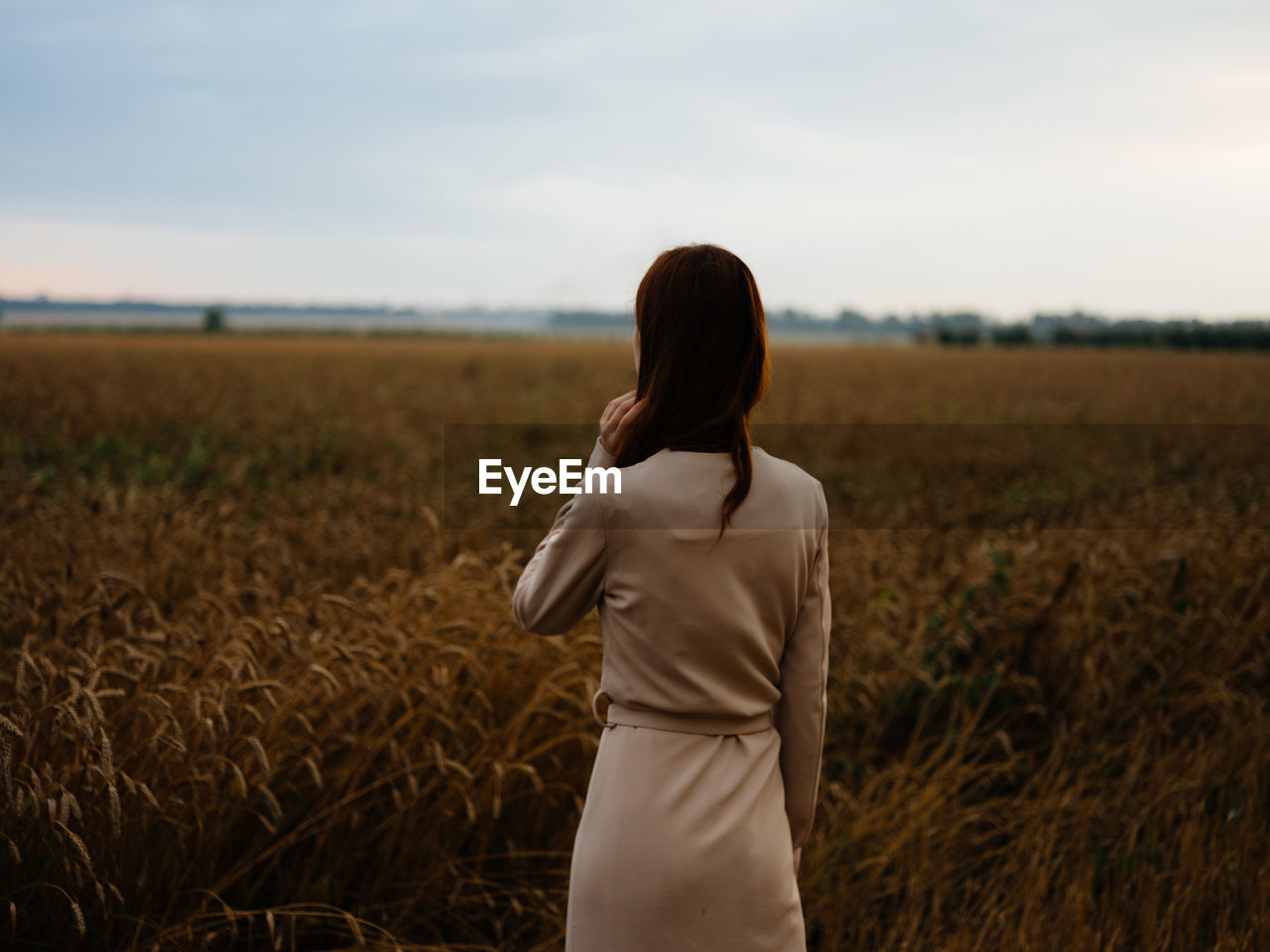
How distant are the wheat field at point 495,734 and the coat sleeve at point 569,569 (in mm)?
856

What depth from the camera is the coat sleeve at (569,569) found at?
1.74 meters

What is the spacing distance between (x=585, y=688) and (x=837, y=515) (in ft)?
17.9

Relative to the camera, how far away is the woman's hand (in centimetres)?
176

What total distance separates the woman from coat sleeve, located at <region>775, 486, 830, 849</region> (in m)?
0.08

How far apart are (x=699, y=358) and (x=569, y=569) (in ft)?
1.47

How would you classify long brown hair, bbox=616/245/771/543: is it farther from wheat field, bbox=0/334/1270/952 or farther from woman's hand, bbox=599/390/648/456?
wheat field, bbox=0/334/1270/952

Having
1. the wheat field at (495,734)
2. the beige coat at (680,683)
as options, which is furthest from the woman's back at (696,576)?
the wheat field at (495,734)

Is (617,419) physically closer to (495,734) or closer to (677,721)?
(677,721)

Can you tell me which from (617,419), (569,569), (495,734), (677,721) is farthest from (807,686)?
(495,734)

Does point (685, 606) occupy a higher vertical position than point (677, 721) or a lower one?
higher

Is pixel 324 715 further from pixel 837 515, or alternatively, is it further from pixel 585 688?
pixel 837 515

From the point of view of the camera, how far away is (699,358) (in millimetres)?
1709

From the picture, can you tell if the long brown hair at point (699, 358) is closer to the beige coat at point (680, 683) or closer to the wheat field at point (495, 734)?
the beige coat at point (680, 683)

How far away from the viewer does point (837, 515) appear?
8.79m
